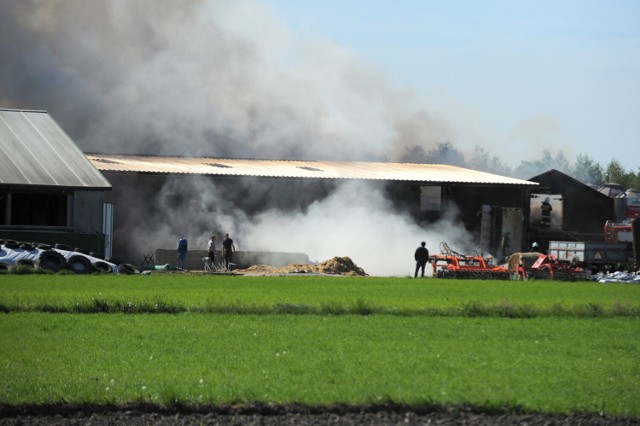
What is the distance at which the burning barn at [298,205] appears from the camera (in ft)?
189

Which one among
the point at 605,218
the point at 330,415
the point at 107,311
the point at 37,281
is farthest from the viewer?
the point at 605,218

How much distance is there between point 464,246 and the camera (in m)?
61.8

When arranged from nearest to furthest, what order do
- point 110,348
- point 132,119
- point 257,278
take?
point 110,348, point 257,278, point 132,119

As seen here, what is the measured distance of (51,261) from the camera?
42.3m

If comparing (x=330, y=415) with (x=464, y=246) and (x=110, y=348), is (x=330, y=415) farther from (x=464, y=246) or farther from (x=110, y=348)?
(x=464, y=246)

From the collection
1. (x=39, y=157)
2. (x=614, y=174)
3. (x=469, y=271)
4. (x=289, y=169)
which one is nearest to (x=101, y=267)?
(x=39, y=157)

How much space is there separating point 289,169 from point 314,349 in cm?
4460

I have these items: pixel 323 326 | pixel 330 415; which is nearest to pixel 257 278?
pixel 323 326

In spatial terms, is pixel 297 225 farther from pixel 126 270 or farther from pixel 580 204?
pixel 580 204

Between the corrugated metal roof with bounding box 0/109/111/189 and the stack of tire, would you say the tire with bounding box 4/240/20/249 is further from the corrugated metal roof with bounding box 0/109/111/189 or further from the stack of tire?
the corrugated metal roof with bounding box 0/109/111/189

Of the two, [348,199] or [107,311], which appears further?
[348,199]

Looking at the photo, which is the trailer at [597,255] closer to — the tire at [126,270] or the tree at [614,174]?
the tire at [126,270]

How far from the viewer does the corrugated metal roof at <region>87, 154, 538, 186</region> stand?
59.0 meters

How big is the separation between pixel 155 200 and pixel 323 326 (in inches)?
1382
